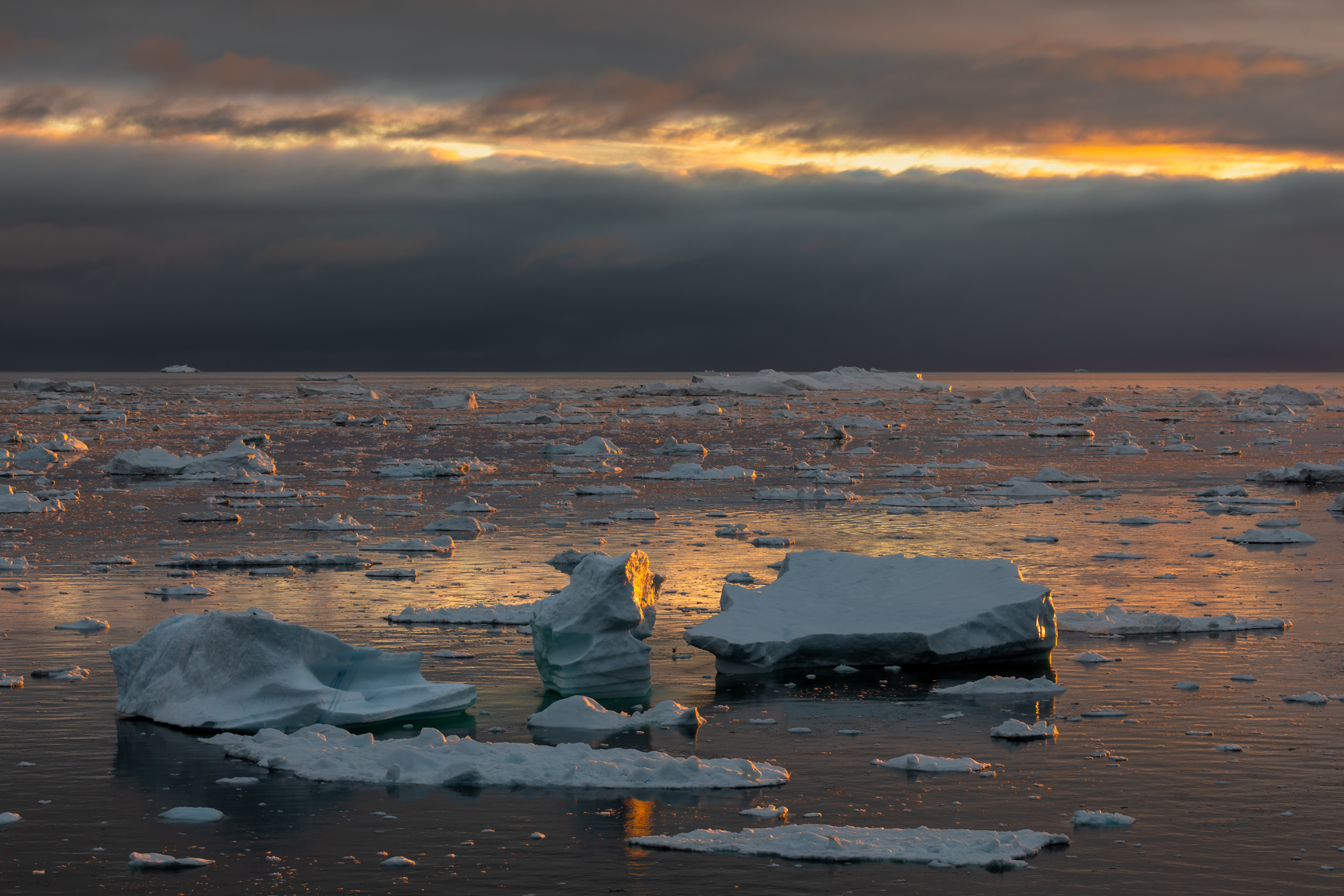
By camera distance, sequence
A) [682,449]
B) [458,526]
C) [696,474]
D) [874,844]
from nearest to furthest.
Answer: [874,844], [458,526], [696,474], [682,449]

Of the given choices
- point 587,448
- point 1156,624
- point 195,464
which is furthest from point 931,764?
point 587,448

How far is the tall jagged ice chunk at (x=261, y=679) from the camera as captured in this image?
1109 centimetres

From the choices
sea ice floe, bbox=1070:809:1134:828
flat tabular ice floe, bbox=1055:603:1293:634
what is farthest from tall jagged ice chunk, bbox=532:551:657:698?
flat tabular ice floe, bbox=1055:603:1293:634

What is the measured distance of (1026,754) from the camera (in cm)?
1020

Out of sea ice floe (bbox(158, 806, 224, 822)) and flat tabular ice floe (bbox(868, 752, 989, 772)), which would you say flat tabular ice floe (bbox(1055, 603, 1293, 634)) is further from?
sea ice floe (bbox(158, 806, 224, 822))

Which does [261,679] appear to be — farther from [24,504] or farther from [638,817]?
[24,504]

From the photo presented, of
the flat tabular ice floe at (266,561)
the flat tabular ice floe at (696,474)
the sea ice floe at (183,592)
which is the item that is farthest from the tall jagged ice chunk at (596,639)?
the flat tabular ice floe at (696,474)

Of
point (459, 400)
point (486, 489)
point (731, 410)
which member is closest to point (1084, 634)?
point (486, 489)

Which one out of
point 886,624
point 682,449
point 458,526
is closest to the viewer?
point 886,624

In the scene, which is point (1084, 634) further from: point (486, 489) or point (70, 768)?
point (486, 489)

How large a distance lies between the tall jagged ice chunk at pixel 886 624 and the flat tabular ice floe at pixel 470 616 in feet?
8.75

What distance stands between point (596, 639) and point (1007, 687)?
391cm

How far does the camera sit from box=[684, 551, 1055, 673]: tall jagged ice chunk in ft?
43.4

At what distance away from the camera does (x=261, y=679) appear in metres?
11.3
